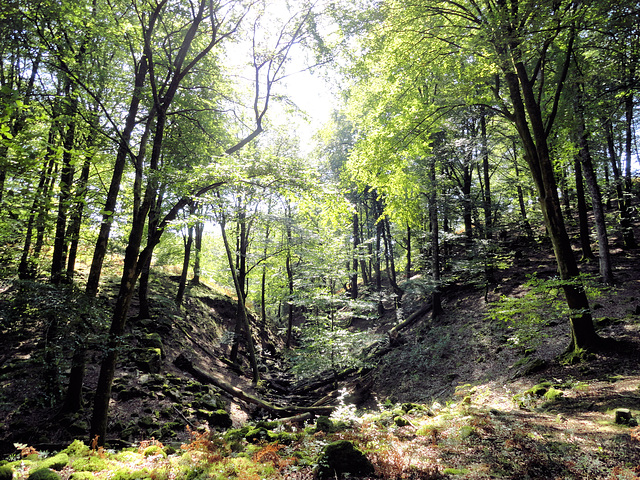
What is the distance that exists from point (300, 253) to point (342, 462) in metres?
11.1

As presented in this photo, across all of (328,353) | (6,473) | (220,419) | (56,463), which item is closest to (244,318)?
(328,353)

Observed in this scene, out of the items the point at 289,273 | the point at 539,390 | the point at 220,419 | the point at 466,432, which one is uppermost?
the point at 289,273

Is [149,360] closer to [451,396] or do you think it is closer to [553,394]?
[451,396]

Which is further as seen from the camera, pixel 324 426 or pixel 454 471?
pixel 324 426

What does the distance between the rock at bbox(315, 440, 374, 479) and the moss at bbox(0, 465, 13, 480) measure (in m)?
3.49

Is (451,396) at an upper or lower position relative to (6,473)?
lower

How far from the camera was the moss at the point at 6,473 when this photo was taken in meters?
3.47

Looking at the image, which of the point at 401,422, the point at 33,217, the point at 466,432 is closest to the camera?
the point at 466,432

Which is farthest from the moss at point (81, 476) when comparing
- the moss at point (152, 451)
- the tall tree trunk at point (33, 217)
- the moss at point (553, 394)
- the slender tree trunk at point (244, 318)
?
the slender tree trunk at point (244, 318)

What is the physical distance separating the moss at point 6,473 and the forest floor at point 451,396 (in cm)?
44

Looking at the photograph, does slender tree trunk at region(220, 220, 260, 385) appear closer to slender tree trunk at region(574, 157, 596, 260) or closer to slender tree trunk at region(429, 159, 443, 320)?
slender tree trunk at region(429, 159, 443, 320)

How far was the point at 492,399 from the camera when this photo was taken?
23.1 ft

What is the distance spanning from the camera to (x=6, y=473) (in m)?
3.55

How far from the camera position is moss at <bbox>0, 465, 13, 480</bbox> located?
11.4ft
